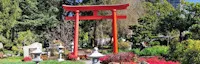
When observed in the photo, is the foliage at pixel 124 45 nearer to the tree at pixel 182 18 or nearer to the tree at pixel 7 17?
the tree at pixel 182 18

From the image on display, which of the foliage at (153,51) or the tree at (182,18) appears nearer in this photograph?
the foliage at (153,51)

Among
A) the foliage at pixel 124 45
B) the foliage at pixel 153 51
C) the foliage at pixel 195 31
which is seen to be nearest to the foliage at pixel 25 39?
the foliage at pixel 124 45

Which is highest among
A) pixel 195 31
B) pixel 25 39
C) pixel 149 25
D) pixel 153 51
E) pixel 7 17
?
pixel 195 31

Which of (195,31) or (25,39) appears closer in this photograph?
(195,31)

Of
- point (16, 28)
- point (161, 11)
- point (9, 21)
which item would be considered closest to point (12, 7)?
point (9, 21)

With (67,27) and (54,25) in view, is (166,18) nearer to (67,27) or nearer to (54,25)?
(67,27)

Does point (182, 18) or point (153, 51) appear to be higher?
point (182, 18)

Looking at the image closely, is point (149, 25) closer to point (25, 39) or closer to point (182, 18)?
point (182, 18)

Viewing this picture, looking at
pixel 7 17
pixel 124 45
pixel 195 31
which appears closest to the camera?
pixel 195 31

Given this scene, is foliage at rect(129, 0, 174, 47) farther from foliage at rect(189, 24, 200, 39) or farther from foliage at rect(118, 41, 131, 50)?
foliage at rect(189, 24, 200, 39)

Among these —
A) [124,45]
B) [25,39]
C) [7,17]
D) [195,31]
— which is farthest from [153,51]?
[7,17]

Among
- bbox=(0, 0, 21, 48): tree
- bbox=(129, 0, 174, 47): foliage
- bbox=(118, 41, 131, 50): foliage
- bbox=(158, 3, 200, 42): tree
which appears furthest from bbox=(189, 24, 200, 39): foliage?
bbox=(0, 0, 21, 48): tree

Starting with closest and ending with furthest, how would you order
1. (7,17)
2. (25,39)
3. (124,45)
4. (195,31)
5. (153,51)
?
(195,31) < (153,51) < (7,17) < (25,39) < (124,45)

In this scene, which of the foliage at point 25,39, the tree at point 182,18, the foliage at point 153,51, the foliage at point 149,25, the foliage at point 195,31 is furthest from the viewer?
the foliage at point 25,39
